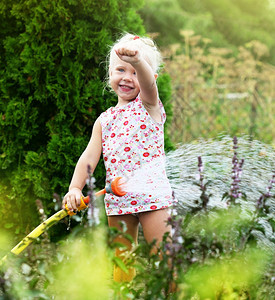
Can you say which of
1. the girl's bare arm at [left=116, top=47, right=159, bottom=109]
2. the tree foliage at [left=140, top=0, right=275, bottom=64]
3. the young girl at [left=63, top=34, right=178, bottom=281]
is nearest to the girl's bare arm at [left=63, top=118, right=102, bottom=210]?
the young girl at [left=63, top=34, right=178, bottom=281]

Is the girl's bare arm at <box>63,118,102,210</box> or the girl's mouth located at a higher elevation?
the girl's mouth

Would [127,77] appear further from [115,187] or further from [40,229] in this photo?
[40,229]

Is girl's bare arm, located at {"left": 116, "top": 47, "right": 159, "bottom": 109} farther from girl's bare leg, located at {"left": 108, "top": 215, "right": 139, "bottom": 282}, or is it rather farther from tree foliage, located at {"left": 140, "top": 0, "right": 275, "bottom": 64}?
tree foliage, located at {"left": 140, "top": 0, "right": 275, "bottom": 64}

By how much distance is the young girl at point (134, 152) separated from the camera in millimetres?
2377

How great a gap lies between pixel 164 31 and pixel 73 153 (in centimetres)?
1500

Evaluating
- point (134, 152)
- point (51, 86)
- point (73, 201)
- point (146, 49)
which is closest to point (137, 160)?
point (134, 152)

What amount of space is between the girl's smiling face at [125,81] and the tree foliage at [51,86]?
2.92ft

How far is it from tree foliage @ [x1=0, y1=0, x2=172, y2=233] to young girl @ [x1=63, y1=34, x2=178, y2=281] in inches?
36.2

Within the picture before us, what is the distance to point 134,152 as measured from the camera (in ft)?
7.95

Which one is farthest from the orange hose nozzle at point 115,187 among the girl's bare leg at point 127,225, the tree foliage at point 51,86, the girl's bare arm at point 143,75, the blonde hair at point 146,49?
the tree foliage at point 51,86

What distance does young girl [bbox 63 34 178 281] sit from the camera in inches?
93.6

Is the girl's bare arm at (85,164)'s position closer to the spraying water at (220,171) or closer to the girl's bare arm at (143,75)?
the girl's bare arm at (143,75)

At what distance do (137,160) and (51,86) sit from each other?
135cm

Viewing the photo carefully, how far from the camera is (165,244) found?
1590 mm
